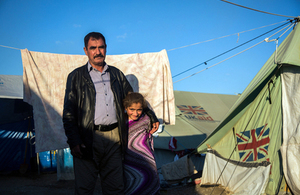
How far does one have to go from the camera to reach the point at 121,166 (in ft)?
6.54

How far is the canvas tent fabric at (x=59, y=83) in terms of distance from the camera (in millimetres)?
2861

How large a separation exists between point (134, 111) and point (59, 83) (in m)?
1.36

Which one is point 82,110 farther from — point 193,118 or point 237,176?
point 193,118

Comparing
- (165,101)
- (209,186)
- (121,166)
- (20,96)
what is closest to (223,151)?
(209,186)

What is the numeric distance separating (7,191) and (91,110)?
450cm

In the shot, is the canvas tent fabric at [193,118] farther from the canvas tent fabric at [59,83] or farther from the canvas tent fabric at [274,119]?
the canvas tent fabric at [59,83]

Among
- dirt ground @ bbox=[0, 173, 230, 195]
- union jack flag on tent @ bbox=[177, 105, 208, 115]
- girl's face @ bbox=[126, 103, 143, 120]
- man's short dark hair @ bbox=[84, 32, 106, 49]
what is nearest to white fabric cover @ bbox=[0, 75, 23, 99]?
dirt ground @ bbox=[0, 173, 230, 195]

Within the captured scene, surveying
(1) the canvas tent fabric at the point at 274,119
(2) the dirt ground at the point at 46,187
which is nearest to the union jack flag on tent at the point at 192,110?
(2) the dirt ground at the point at 46,187

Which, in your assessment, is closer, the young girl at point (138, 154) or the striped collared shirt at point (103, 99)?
the striped collared shirt at point (103, 99)

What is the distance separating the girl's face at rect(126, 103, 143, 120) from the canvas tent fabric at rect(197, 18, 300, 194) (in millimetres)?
1959

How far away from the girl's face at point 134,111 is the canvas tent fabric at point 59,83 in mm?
927

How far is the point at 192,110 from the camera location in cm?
899

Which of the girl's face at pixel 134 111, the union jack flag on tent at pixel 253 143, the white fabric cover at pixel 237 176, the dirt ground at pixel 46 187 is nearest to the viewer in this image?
the girl's face at pixel 134 111

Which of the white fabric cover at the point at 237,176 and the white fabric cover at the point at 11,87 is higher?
the white fabric cover at the point at 11,87
